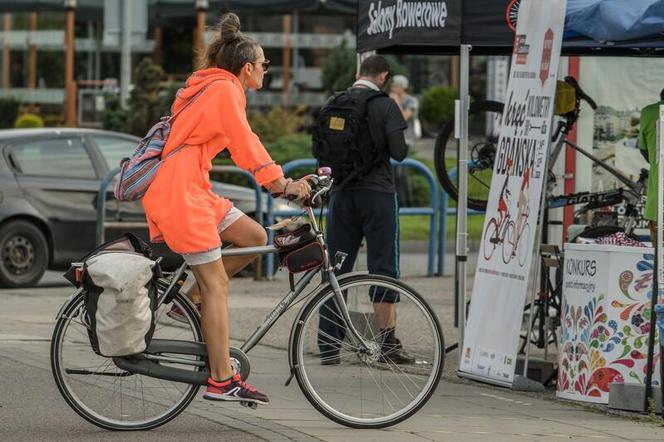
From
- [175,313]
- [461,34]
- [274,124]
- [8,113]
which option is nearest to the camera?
[175,313]

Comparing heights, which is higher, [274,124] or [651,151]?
[274,124]

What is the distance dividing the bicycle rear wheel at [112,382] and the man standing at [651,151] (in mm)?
2842

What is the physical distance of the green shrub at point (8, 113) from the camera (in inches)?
1462

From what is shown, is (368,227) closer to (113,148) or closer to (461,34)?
(461,34)

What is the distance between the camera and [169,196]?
692 cm

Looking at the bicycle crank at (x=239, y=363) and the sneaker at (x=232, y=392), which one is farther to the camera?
the bicycle crank at (x=239, y=363)

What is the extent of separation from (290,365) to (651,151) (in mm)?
2713

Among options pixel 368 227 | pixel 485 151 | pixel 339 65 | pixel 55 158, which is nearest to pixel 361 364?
pixel 368 227

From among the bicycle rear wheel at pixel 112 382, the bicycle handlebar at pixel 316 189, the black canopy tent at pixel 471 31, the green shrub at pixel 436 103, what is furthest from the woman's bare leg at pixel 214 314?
the green shrub at pixel 436 103

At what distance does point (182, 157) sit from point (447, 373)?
312 centimetres

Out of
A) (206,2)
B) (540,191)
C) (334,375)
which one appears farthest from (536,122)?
(206,2)

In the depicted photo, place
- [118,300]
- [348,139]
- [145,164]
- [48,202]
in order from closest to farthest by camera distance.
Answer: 1. [118,300]
2. [145,164]
3. [348,139]
4. [48,202]

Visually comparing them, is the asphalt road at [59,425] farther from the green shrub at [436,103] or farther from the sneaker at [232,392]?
the green shrub at [436,103]

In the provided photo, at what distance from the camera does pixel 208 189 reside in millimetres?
7062
